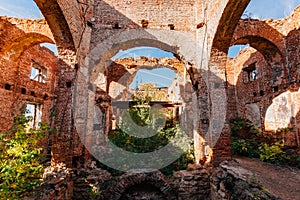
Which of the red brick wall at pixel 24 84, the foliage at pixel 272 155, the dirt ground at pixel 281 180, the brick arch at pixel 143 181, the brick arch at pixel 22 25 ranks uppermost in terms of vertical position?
the brick arch at pixel 22 25

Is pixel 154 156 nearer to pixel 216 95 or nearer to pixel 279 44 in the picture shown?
pixel 216 95

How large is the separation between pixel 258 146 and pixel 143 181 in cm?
495

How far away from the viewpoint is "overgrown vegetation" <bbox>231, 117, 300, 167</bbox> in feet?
20.4

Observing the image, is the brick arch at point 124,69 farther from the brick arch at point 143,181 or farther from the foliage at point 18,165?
the foliage at point 18,165

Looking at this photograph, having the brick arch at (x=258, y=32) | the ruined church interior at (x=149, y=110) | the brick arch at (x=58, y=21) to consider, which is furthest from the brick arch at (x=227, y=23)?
the brick arch at (x=58, y=21)

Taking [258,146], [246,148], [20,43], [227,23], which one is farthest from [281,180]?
[20,43]

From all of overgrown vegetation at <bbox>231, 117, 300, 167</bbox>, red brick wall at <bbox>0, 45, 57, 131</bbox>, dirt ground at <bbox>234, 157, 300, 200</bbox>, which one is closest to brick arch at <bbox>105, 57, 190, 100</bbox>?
red brick wall at <bbox>0, 45, 57, 131</bbox>

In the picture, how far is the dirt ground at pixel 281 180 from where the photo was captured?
364 cm

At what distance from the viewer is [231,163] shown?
5285 millimetres

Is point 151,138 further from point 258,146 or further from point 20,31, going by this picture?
point 20,31

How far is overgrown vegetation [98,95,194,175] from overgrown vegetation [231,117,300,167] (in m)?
2.08

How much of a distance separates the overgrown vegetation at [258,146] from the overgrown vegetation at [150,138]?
2076 millimetres

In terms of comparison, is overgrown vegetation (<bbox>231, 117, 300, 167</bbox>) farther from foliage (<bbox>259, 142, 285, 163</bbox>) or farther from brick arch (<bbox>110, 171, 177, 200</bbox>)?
brick arch (<bbox>110, 171, 177, 200</bbox>)

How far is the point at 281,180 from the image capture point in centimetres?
445
